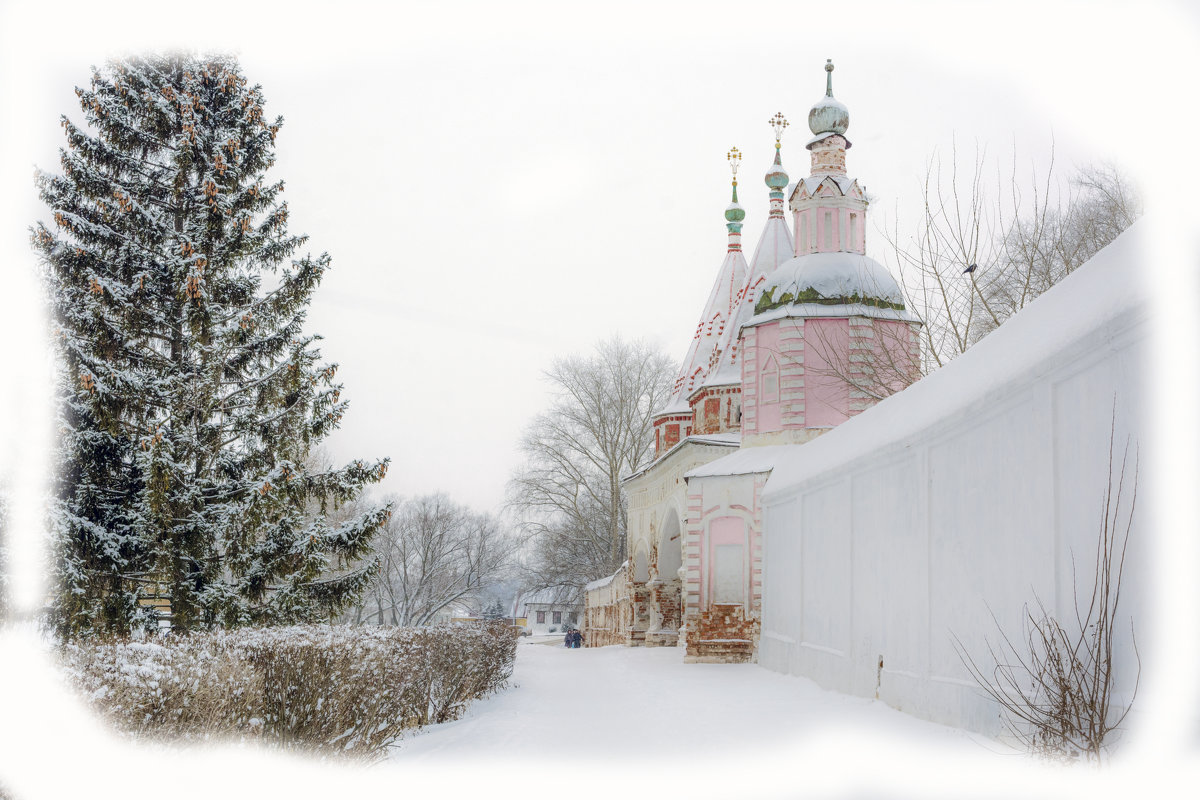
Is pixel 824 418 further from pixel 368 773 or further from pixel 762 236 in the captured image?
pixel 368 773

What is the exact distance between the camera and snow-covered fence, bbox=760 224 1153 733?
6.05 meters

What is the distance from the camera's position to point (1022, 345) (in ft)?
25.1

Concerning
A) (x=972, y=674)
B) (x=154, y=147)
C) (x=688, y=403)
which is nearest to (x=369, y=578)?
(x=154, y=147)

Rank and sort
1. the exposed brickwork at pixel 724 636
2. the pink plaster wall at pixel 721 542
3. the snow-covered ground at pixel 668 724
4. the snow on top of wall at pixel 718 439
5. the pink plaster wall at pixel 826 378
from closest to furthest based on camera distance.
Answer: the snow-covered ground at pixel 668 724, the exposed brickwork at pixel 724 636, the pink plaster wall at pixel 721 542, the pink plaster wall at pixel 826 378, the snow on top of wall at pixel 718 439

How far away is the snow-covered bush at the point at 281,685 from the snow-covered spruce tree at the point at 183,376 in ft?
13.8

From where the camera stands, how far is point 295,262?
15.1m

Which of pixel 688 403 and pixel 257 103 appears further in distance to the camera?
pixel 688 403

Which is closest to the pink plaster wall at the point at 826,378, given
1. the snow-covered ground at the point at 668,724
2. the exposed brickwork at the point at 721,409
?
the exposed brickwork at the point at 721,409

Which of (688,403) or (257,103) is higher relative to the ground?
(257,103)

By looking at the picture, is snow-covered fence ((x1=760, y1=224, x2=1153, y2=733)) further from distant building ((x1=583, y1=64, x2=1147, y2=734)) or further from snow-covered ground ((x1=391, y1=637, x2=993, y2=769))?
snow-covered ground ((x1=391, y1=637, x2=993, y2=769))

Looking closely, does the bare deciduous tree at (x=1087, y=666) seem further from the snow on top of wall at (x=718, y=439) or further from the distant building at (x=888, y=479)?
the snow on top of wall at (x=718, y=439)

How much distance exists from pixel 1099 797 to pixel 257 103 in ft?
48.8

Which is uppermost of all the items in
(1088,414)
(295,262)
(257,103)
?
(257,103)

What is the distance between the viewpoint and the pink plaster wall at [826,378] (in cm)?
1997
